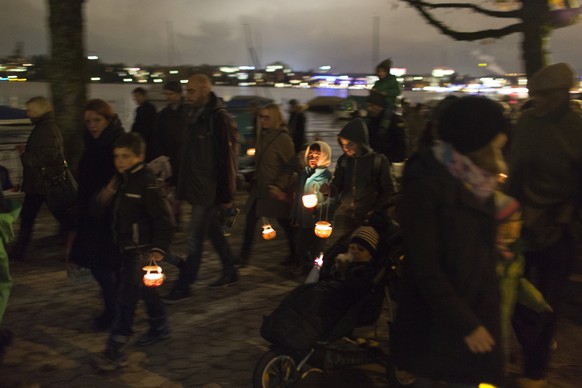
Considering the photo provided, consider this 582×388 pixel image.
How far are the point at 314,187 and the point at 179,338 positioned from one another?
2.14 meters

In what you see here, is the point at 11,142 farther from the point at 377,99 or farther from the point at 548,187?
the point at 548,187

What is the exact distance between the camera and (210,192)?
598 centimetres

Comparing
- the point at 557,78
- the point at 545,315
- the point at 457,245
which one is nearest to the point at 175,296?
the point at 545,315

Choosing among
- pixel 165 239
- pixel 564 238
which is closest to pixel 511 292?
pixel 564 238

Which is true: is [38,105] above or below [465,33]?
below

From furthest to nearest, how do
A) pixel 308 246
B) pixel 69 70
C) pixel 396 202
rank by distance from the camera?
pixel 69 70
pixel 308 246
pixel 396 202

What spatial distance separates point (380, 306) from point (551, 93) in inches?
68.7

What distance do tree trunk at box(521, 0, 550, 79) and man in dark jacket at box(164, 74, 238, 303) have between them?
16.1 feet

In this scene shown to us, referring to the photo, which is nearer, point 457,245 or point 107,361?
point 457,245

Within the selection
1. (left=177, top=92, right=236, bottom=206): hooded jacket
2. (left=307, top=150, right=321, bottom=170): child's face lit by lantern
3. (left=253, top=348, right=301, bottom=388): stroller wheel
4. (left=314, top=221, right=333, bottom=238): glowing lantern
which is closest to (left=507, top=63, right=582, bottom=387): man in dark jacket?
(left=253, top=348, right=301, bottom=388): stroller wheel

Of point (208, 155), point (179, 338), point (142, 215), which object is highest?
point (208, 155)

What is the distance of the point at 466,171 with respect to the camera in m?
2.42

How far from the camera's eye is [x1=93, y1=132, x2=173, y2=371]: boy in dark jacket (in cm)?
445

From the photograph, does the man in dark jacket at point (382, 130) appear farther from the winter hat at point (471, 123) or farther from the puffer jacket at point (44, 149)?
the winter hat at point (471, 123)
